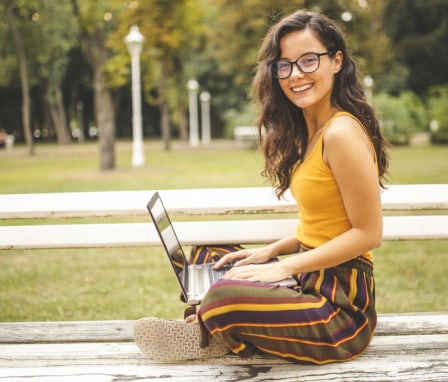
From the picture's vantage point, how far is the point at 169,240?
2.41 m

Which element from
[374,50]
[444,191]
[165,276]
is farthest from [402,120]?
[444,191]

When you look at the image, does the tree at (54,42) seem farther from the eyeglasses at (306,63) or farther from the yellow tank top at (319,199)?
the yellow tank top at (319,199)

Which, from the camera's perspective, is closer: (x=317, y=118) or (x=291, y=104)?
(x=317, y=118)

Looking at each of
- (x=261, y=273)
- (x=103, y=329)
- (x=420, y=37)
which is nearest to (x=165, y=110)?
(x=420, y=37)

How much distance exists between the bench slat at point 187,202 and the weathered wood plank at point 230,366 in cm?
69

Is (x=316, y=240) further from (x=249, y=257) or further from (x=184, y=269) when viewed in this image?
(x=184, y=269)

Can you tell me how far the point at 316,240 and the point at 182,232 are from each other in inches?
30.7

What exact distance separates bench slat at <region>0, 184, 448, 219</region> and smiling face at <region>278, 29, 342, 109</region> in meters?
0.74

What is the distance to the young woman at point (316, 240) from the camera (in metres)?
1.97

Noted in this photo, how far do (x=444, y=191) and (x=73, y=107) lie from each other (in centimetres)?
4611

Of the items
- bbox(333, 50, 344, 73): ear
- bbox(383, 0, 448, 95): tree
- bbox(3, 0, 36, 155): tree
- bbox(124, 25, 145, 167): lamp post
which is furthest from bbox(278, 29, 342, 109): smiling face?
bbox(383, 0, 448, 95): tree

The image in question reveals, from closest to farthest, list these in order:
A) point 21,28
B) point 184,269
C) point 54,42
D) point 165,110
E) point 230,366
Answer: point 230,366 → point 184,269 → point 21,28 → point 165,110 → point 54,42

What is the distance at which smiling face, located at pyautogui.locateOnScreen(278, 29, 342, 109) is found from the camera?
2.16 meters

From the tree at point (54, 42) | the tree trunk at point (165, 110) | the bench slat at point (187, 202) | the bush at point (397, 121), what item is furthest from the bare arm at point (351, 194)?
the tree at point (54, 42)
